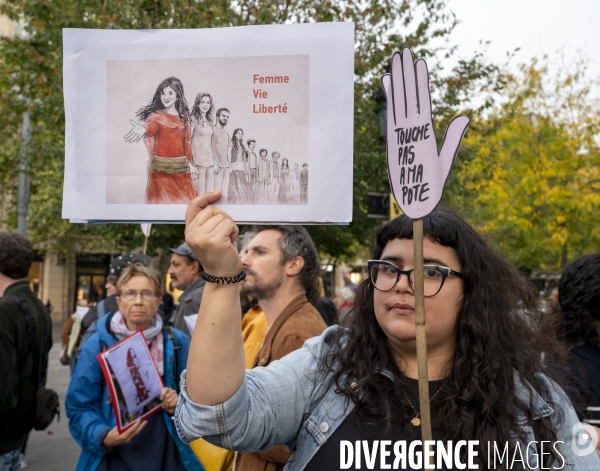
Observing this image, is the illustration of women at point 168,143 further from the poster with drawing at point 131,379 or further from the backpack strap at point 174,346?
the backpack strap at point 174,346

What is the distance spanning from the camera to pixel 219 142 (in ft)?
6.17

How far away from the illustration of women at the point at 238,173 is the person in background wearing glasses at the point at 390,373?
0.22 ft

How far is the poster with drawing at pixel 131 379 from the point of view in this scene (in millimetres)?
3518

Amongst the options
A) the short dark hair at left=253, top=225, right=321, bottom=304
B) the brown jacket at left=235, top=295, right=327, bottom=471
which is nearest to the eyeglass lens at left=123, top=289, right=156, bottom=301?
the short dark hair at left=253, top=225, right=321, bottom=304

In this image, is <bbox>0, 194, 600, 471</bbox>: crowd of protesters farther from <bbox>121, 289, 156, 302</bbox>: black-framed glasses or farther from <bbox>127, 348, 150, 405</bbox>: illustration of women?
<bbox>121, 289, 156, 302</bbox>: black-framed glasses

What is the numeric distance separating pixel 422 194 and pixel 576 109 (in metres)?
17.0

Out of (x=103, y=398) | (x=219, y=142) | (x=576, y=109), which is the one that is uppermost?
(x=576, y=109)

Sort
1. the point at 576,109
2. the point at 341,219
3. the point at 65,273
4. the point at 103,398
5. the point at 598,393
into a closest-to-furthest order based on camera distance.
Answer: the point at 341,219 < the point at 598,393 < the point at 103,398 < the point at 576,109 < the point at 65,273

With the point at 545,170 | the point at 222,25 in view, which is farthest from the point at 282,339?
the point at 545,170

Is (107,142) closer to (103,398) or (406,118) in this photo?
(406,118)

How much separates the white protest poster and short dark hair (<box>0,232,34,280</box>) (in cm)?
236

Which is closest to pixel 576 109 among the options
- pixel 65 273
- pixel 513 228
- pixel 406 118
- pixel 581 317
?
pixel 513 228

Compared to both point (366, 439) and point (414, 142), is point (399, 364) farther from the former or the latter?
point (414, 142)

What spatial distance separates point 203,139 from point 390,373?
89 centimetres
